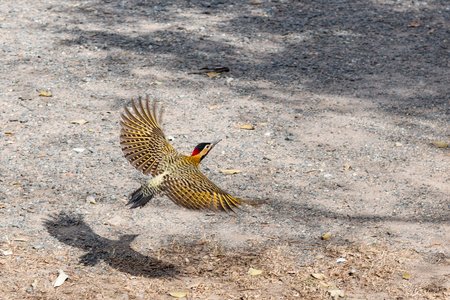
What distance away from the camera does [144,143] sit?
5.40 m

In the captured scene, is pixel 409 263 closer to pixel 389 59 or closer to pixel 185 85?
pixel 185 85

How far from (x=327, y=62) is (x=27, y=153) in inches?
135

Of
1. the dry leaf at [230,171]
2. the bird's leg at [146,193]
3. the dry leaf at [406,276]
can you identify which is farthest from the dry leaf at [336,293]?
the dry leaf at [230,171]

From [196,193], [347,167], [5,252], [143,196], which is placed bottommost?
[5,252]

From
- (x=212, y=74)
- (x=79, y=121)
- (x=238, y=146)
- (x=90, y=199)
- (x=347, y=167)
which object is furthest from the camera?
(x=212, y=74)

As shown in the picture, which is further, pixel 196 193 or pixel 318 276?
pixel 318 276

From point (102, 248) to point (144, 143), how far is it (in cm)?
70

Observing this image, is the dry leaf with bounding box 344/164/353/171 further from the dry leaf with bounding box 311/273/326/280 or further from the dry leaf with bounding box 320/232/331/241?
the dry leaf with bounding box 311/273/326/280

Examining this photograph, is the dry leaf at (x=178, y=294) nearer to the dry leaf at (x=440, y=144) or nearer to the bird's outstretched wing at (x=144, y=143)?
the bird's outstretched wing at (x=144, y=143)

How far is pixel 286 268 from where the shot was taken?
520 cm

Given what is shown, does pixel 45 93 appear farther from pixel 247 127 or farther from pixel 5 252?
pixel 5 252

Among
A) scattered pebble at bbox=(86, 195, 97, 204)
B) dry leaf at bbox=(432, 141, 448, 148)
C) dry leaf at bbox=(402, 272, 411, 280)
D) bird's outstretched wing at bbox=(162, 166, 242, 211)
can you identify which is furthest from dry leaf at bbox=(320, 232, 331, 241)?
dry leaf at bbox=(432, 141, 448, 148)

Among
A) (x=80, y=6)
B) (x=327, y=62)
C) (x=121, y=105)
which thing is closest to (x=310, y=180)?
(x=121, y=105)

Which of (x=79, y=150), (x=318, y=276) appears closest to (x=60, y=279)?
(x=318, y=276)
